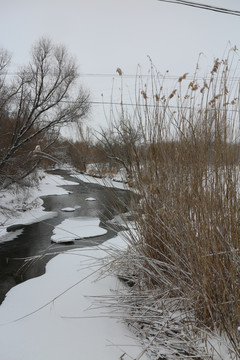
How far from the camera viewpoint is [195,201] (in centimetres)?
178

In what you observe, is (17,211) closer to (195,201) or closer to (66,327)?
(66,327)

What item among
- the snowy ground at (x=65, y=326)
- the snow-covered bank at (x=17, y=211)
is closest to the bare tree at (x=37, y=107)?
the snow-covered bank at (x=17, y=211)

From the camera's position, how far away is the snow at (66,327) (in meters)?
1.74

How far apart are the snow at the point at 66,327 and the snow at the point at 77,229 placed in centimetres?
275

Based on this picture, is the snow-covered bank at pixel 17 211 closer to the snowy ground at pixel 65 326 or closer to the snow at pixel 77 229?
the snow at pixel 77 229

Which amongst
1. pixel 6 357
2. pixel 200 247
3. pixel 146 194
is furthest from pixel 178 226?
pixel 6 357

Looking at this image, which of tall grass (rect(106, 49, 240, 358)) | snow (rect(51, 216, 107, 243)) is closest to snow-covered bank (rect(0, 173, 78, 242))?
snow (rect(51, 216, 107, 243))

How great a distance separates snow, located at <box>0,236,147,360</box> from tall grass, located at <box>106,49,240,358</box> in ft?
1.20

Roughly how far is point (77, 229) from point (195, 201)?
4.96 metres

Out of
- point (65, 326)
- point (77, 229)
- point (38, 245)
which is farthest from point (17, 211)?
point (65, 326)

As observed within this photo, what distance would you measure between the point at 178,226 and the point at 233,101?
91 centimetres

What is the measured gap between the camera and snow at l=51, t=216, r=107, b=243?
5.81 metres

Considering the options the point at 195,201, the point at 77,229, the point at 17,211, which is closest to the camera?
the point at 195,201

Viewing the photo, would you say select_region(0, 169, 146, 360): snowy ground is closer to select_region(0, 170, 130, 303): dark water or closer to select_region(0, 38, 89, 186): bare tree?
select_region(0, 170, 130, 303): dark water
